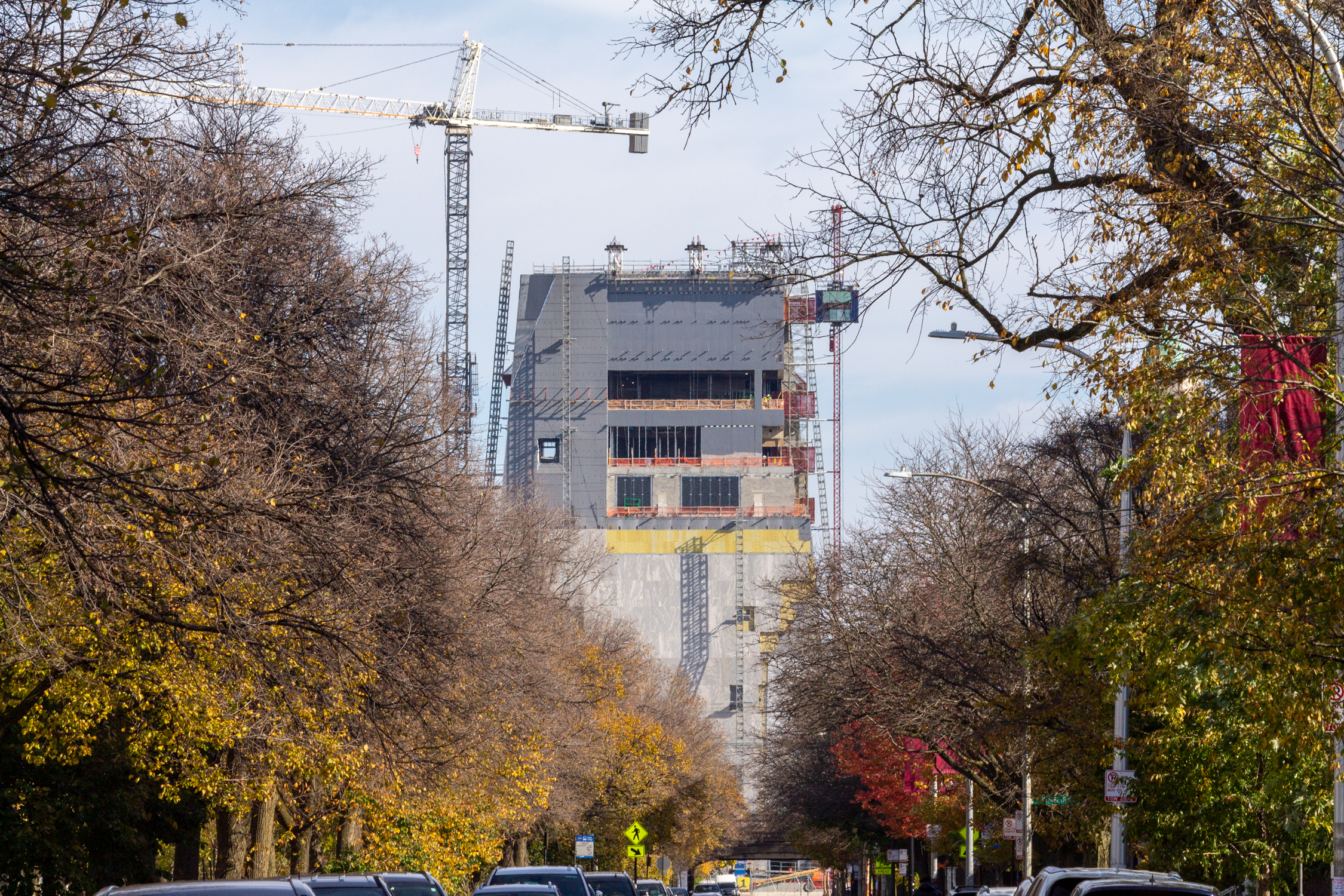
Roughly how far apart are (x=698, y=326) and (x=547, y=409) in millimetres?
13984

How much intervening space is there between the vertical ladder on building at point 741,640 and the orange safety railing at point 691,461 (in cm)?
866

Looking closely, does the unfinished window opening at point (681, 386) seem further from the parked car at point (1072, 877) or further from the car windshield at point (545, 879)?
the parked car at point (1072, 877)

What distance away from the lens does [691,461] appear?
12912 cm

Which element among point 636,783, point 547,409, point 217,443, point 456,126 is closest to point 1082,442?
point 217,443

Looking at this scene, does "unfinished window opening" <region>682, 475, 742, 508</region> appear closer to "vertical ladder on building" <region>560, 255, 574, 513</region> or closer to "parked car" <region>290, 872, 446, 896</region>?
"vertical ladder on building" <region>560, 255, 574, 513</region>

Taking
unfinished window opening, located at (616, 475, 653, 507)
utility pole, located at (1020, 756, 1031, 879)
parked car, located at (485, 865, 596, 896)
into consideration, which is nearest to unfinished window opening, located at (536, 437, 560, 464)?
unfinished window opening, located at (616, 475, 653, 507)

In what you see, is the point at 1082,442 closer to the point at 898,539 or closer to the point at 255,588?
the point at 898,539

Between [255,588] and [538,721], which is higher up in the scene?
[255,588]

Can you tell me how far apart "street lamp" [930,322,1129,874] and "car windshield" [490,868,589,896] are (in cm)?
770

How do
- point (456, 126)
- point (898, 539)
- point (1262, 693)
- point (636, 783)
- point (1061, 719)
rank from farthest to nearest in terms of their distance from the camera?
point (456, 126) → point (636, 783) → point (898, 539) → point (1061, 719) → point (1262, 693)

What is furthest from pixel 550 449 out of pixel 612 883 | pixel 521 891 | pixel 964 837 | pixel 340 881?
pixel 340 881

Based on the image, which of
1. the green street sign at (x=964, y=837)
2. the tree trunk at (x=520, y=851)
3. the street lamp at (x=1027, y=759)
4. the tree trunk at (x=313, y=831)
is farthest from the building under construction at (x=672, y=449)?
the street lamp at (x=1027, y=759)

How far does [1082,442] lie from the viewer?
30.2m

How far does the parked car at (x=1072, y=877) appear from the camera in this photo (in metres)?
12.1
